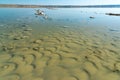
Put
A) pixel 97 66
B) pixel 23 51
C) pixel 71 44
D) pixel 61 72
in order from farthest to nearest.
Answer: pixel 71 44, pixel 23 51, pixel 97 66, pixel 61 72

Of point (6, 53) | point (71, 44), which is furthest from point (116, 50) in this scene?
point (6, 53)

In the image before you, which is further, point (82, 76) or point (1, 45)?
point (1, 45)

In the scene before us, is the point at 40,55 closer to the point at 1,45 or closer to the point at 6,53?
the point at 6,53

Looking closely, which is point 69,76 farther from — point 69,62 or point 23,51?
point 23,51

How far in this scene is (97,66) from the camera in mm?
6465

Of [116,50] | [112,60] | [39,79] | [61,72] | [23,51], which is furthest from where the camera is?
[116,50]

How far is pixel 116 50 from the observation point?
8555 millimetres

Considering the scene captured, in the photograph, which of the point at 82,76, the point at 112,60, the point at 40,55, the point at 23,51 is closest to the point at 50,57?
the point at 40,55

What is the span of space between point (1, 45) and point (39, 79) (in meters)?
4.30

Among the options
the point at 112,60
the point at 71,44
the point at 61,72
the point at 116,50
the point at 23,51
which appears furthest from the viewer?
the point at 71,44

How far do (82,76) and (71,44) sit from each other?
13.5ft

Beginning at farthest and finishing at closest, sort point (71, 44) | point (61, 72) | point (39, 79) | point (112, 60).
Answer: point (71, 44) < point (112, 60) < point (61, 72) < point (39, 79)

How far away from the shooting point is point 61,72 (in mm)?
5785

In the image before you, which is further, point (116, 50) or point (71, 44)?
point (71, 44)
